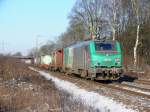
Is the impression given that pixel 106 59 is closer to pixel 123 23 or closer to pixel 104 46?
pixel 104 46

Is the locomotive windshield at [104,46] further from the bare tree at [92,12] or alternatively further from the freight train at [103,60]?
the bare tree at [92,12]

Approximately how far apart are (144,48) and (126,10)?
1127 cm

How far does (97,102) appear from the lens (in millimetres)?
15078

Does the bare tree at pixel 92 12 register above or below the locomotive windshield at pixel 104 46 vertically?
above

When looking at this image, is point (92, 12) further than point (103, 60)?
Yes

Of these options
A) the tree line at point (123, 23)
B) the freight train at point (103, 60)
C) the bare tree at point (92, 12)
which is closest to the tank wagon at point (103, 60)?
the freight train at point (103, 60)

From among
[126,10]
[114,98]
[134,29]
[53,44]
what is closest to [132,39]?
[134,29]

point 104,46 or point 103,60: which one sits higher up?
point 104,46

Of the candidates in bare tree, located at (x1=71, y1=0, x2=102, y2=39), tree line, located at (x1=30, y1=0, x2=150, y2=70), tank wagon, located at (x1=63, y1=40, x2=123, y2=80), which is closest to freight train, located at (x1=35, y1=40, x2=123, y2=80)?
tank wagon, located at (x1=63, y1=40, x2=123, y2=80)

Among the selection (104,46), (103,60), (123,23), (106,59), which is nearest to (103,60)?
(103,60)

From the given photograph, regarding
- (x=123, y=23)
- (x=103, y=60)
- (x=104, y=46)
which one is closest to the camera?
(x=103, y=60)

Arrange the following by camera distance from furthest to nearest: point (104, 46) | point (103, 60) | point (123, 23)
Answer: point (123, 23), point (104, 46), point (103, 60)

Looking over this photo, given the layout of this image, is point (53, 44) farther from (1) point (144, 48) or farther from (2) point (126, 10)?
(1) point (144, 48)

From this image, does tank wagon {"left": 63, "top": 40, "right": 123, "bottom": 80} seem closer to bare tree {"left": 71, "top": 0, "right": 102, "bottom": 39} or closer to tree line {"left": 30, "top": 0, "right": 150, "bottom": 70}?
tree line {"left": 30, "top": 0, "right": 150, "bottom": 70}
